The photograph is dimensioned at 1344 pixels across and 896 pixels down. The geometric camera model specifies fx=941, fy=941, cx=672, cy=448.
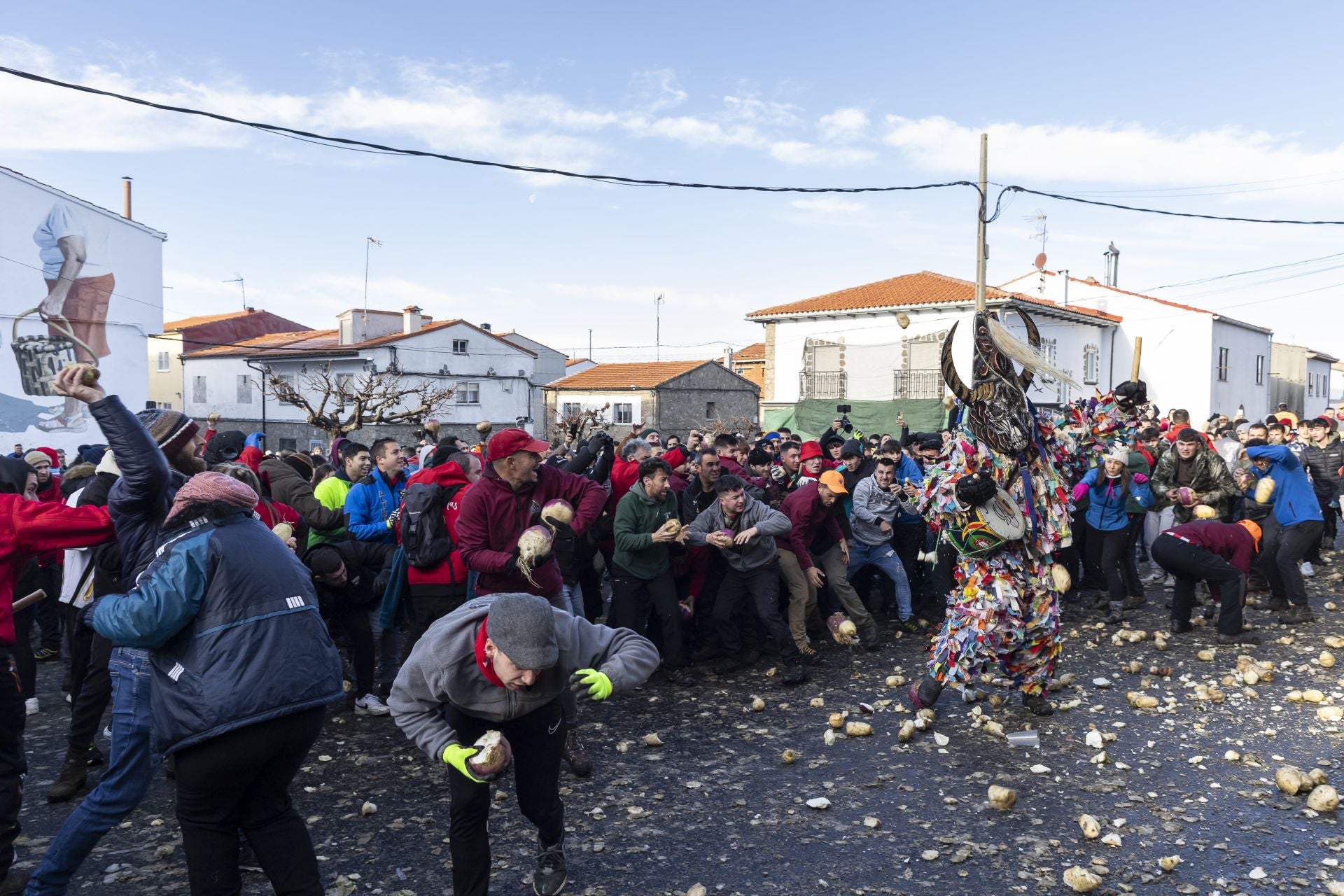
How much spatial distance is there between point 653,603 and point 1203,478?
20.2ft

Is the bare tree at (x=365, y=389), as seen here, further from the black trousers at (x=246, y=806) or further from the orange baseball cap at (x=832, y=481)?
the black trousers at (x=246, y=806)

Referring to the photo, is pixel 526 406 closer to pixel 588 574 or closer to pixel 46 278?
pixel 46 278

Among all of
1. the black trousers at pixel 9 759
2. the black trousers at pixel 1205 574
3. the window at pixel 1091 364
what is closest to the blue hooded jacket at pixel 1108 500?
the black trousers at pixel 1205 574

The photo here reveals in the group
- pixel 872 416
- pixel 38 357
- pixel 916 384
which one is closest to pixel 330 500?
pixel 38 357

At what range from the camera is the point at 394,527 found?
7.25 m

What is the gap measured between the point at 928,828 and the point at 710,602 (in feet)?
13.2

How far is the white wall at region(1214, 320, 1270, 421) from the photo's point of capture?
42188mm

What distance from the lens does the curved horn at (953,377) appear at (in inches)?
247

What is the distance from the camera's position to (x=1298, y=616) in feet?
29.9

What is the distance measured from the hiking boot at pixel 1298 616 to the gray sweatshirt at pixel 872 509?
3.89m

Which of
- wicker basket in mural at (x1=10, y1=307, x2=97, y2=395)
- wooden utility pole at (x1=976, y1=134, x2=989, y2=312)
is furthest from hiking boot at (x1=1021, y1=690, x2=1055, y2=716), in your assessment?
wicker basket in mural at (x1=10, y1=307, x2=97, y2=395)

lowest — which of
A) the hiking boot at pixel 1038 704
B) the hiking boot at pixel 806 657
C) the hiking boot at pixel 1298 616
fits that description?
the hiking boot at pixel 806 657

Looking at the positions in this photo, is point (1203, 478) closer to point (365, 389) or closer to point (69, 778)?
point (69, 778)

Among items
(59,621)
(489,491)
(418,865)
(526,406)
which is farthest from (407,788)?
(526,406)
